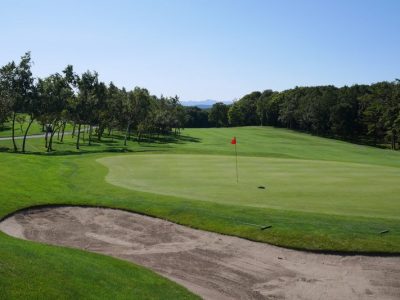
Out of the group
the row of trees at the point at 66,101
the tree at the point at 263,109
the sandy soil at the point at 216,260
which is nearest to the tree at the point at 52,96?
the row of trees at the point at 66,101

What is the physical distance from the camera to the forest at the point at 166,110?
64525 mm

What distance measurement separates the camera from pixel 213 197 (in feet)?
82.3

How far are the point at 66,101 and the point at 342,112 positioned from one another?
290ft

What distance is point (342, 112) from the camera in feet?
426

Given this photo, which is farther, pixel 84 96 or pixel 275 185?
pixel 84 96

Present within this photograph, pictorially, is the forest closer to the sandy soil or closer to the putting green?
the putting green

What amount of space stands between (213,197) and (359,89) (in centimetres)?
13223

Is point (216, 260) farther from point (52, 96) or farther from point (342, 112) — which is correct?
point (342, 112)

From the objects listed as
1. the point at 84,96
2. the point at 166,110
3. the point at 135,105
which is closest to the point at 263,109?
the point at 166,110

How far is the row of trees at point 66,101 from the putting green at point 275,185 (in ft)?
89.4

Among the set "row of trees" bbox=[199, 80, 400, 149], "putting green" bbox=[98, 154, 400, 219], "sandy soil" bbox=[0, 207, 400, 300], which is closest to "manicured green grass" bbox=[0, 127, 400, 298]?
"putting green" bbox=[98, 154, 400, 219]

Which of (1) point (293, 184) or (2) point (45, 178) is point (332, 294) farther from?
(2) point (45, 178)

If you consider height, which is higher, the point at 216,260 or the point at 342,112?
the point at 342,112

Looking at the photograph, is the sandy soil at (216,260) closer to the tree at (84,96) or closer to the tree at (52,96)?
the tree at (52,96)
